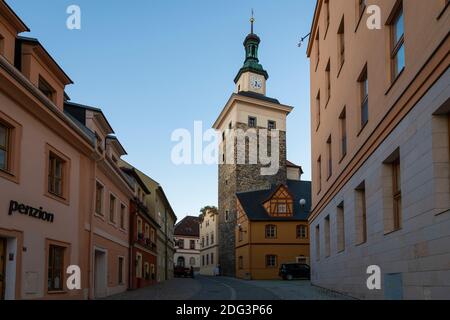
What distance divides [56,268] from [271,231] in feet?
117

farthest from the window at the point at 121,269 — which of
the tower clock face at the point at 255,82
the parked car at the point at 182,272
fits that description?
the tower clock face at the point at 255,82

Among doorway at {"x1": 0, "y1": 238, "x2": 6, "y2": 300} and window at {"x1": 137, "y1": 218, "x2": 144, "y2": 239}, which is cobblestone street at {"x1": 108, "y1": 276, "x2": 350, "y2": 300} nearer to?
A: window at {"x1": 137, "y1": 218, "x2": 144, "y2": 239}

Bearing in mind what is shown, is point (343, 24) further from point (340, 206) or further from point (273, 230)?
point (273, 230)

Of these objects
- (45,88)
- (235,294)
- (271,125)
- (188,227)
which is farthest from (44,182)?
(188,227)

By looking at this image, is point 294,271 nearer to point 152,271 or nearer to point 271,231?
point 271,231

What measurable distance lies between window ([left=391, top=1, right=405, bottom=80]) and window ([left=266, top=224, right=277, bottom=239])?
37.7 meters

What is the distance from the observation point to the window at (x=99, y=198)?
2071cm

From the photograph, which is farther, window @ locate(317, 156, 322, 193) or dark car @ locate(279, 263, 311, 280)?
dark car @ locate(279, 263, 311, 280)

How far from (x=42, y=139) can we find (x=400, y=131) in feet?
30.1

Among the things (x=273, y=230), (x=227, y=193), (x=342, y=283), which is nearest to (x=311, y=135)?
(x=342, y=283)

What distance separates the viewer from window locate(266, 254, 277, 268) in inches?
1951

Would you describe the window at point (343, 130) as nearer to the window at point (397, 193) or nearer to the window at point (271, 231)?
the window at point (397, 193)

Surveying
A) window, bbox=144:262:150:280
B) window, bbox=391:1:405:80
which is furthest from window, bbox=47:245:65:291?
window, bbox=144:262:150:280
